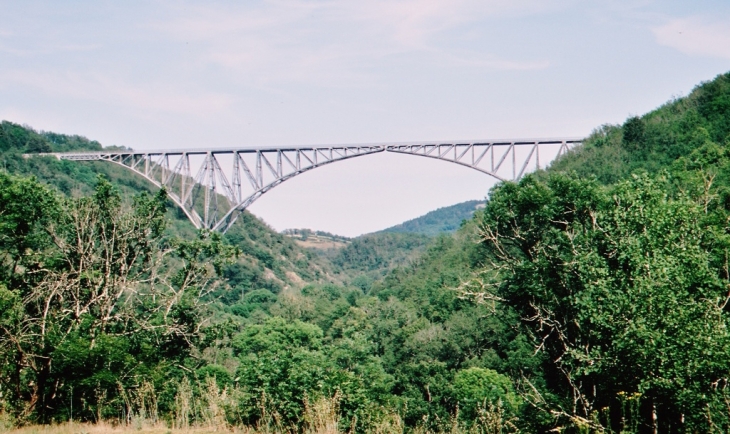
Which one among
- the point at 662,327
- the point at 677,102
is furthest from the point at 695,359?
the point at 677,102

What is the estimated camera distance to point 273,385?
7.98 meters

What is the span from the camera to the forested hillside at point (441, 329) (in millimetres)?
7562

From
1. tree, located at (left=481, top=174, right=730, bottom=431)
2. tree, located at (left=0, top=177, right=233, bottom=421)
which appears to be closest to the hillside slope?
tree, located at (left=0, top=177, right=233, bottom=421)

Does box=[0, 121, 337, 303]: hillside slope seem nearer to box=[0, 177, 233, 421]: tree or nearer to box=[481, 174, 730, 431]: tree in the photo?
box=[0, 177, 233, 421]: tree

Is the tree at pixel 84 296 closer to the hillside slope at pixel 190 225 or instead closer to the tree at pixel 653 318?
the tree at pixel 653 318

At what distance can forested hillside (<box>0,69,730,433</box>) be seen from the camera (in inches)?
298

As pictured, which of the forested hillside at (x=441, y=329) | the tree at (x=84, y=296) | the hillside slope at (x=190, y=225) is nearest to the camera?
the forested hillside at (x=441, y=329)

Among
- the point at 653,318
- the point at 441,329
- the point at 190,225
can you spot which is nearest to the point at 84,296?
the point at 653,318

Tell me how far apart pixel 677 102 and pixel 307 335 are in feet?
99.7

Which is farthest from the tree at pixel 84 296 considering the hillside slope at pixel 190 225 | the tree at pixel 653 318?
the hillside slope at pixel 190 225

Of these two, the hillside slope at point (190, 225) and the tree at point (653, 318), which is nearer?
the tree at point (653, 318)

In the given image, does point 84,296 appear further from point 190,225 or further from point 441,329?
point 190,225

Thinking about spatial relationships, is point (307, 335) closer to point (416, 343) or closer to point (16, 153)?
point (416, 343)

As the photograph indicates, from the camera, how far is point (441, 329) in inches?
1328
